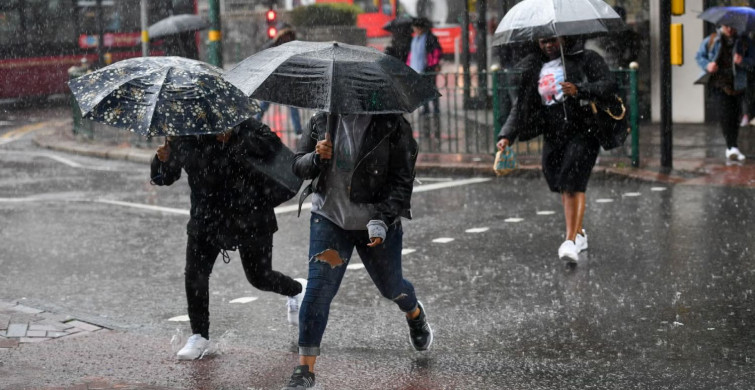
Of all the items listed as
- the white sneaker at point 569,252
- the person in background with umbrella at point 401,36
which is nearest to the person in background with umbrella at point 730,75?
the white sneaker at point 569,252

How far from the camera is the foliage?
38125 mm

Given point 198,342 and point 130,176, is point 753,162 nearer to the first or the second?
point 130,176

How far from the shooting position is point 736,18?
42.9 feet

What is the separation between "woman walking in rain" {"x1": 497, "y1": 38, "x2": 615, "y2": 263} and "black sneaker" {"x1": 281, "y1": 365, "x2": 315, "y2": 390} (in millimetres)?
3269

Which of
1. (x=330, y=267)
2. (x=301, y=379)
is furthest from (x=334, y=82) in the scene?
(x=301, y=379)

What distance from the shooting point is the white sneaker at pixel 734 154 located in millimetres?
13570

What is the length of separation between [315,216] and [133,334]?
1.70 metres

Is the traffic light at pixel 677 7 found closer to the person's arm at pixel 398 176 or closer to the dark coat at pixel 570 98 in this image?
the dark coat at pixel 570 98

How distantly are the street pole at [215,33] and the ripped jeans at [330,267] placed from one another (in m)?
10.8

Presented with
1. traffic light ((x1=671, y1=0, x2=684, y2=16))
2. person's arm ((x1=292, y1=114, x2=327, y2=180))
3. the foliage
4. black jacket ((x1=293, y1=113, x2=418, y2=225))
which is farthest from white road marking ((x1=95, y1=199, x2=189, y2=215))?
the foliage

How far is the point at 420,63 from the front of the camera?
65.5 feet

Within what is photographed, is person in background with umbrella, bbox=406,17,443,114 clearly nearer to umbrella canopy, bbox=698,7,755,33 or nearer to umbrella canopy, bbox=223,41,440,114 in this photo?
umbrella canopy, bbox=698,7,755,33

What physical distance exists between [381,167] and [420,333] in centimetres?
115

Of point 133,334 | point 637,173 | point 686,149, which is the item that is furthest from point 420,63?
point 133,334
